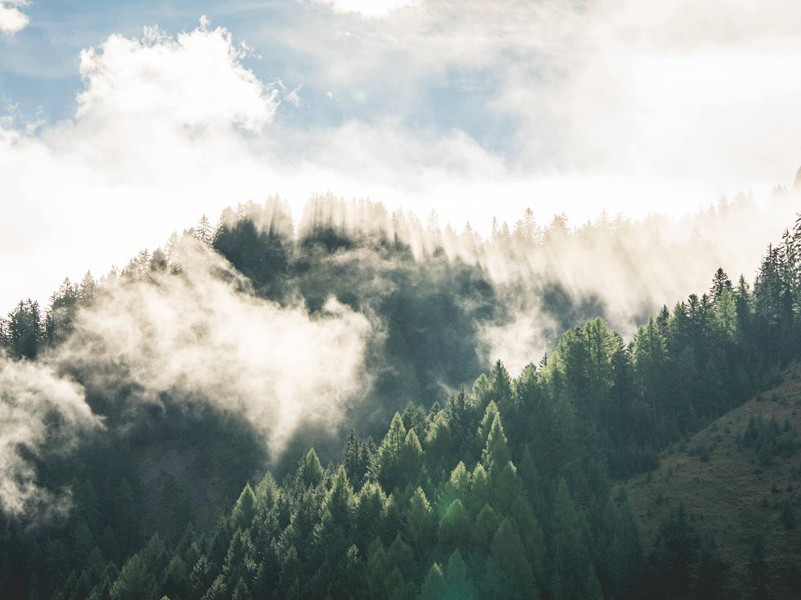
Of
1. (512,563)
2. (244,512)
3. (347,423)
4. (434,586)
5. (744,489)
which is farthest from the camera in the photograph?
(347,423)

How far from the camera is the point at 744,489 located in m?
76.1

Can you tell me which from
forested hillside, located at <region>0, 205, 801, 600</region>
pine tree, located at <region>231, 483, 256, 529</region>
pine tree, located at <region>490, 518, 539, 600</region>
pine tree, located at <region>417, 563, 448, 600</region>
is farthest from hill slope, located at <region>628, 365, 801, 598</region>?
pine tree, located at <region>231, 483, 256, 529</region>

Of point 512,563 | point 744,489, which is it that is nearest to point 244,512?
point 512,563

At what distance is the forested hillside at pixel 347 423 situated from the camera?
6888cm

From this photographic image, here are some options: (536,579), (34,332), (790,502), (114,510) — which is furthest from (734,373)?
(34,332)

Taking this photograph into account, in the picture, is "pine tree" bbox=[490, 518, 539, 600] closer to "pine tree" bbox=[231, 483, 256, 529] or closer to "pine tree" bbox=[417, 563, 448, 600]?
"pine tree" bbox=[417, 563, 448, 600]

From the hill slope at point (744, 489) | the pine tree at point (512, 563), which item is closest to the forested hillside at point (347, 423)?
the pine tree at point (512, 563)

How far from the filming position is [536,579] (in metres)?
64.5

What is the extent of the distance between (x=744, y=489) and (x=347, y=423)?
290 ft

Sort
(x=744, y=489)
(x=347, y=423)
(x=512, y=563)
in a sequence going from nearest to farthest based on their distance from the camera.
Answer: (x=512, y=563), (x=744, y=489), (x=347, y=423)

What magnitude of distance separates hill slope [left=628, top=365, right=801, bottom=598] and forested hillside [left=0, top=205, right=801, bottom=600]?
2.24 meters

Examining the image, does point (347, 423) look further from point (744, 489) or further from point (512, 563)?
point (512, 563)

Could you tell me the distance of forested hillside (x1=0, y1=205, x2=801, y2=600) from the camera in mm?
68875

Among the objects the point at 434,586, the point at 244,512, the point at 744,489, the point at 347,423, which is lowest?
the point at 434,586
